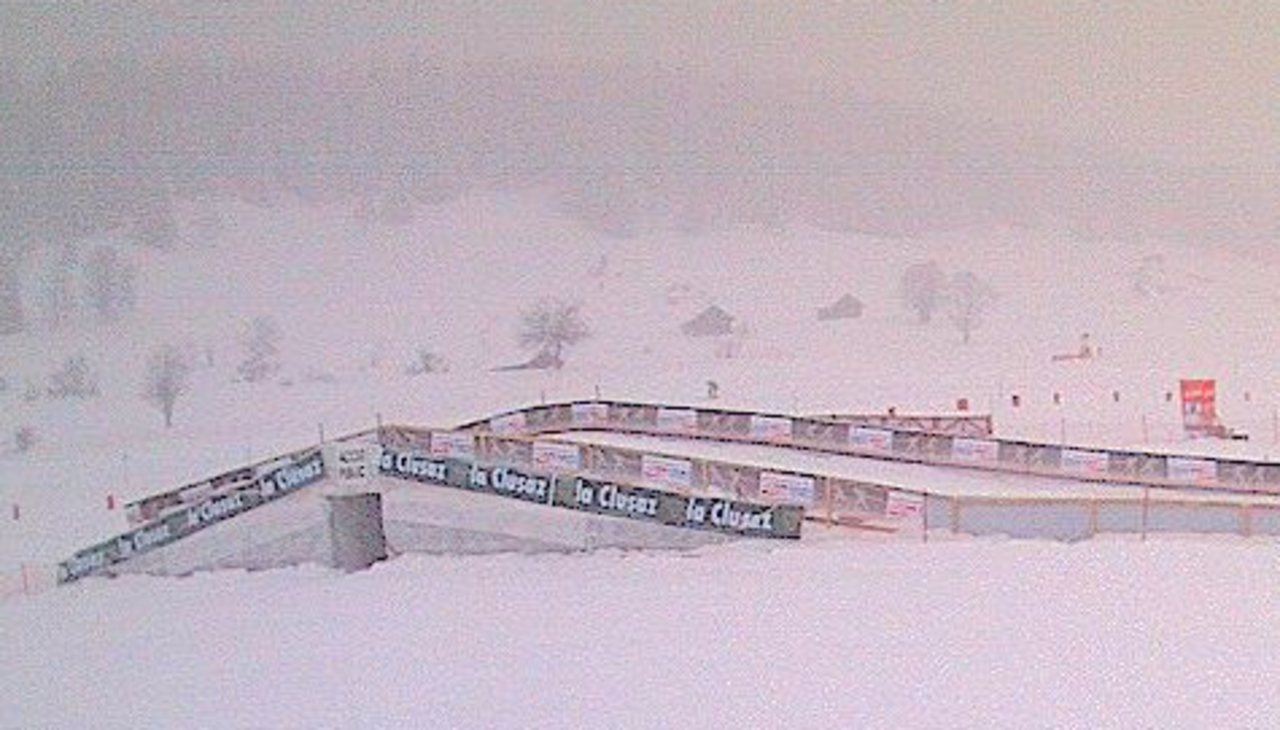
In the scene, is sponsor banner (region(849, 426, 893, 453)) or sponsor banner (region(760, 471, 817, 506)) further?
sponsor banner (region(849, 426, 893, 453))

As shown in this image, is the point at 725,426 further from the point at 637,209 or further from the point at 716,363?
the point at 637,209

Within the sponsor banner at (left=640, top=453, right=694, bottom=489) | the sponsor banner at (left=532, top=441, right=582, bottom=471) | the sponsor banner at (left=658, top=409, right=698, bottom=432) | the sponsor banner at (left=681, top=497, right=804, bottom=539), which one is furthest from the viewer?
the sponsor banner at (left=658, top=409, right=698, bottom=432)

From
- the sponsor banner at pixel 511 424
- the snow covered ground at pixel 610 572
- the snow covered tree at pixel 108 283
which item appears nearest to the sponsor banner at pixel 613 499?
the snow covered ground at pixel 610 572

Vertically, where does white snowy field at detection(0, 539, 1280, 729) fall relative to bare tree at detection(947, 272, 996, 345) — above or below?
below

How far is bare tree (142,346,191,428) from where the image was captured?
3806 cm

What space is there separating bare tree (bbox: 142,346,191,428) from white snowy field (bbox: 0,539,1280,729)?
23.6 metres

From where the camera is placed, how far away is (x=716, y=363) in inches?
1864

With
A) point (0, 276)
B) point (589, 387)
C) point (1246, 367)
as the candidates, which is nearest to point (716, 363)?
point (589, 387)

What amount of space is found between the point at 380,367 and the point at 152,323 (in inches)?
398

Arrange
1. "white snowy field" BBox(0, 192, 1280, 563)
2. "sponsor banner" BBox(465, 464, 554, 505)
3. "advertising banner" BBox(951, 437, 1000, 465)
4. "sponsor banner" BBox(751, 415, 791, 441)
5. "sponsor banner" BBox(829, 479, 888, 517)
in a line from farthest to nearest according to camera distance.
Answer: "white snowy field" BBox(0, 192, 1280, 563) → "sponsor banner" BBox(751, 415, 791, 441) → "advertising banner" BBox(951, 437, 1000, 465) → "sponsor banner" BBox(465, 464, 554, 505) → "sponsor banner" BBox(829, 479, 888, 517)

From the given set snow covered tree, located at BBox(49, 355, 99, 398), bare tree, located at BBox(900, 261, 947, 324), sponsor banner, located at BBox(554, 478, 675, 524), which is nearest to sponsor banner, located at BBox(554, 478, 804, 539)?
sponsor banner, located at BBox(554, 478, 675, 524)

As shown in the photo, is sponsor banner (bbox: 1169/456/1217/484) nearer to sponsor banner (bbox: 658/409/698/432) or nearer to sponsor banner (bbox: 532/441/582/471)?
sponsor banner (bbox: 658/409/698/432)

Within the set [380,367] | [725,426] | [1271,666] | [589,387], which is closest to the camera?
[1271,666]

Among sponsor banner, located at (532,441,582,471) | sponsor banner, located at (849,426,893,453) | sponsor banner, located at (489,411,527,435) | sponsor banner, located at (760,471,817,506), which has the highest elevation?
sponsor banner, located at (532,441,582,471)
